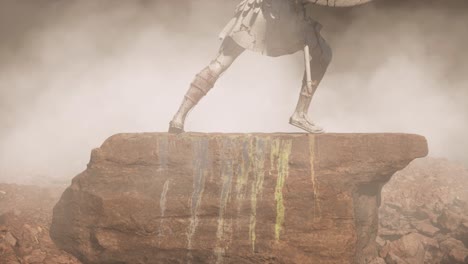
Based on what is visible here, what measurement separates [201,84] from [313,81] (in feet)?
4.07

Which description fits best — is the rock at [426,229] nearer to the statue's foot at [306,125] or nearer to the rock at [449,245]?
the rock at [449,245]

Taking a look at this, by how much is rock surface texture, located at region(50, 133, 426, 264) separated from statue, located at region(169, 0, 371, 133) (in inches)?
18.5

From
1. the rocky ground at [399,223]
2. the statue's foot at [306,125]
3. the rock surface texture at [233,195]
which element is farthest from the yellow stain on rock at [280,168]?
the rocky ground at [399,223]

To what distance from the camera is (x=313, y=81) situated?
395cm

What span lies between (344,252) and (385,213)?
2.80 metres

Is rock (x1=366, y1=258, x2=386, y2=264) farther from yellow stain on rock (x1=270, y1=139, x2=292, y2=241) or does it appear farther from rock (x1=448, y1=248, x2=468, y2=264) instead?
yellow stain on rock (x1=270, y1=139, x2=292, y2=241)

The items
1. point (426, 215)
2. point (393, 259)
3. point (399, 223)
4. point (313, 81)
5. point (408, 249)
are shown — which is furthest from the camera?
point (426, 215)

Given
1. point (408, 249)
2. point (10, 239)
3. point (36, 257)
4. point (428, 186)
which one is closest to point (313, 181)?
point (408, 249)

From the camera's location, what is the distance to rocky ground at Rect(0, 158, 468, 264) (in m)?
3.77

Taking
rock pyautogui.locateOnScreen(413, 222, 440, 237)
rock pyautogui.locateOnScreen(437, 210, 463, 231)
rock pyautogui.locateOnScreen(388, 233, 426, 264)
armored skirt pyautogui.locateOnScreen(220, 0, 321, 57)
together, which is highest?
armored skirt pyautogui.locateOnScreen(220, 0, 321, 57)

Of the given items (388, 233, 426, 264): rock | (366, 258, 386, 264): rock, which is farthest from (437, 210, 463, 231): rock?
(366, 258, 386, 264): rock

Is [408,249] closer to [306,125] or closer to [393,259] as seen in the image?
[393,259]

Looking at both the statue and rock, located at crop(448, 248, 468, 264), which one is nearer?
the statue

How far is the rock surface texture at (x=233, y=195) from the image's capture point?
3340 millimetres
